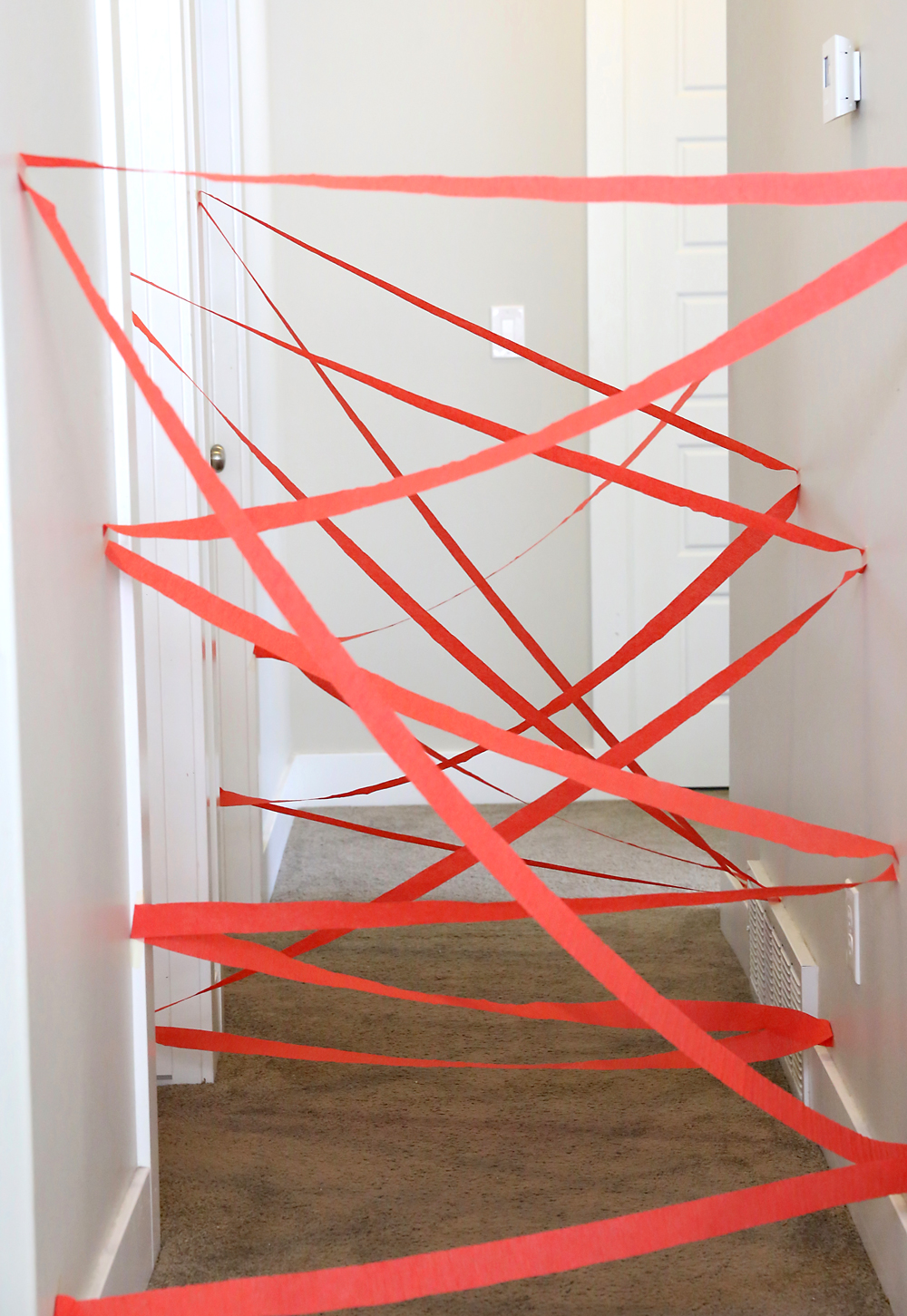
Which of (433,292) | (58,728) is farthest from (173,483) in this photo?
(433,292)

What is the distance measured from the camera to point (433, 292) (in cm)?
326

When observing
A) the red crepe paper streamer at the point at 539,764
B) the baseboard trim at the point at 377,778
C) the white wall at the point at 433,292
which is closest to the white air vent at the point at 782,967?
the red crepe paper streamer at the point at 539,764

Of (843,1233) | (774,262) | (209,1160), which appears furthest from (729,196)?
(209,1160)

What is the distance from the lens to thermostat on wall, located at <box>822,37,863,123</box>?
1311 millimetres

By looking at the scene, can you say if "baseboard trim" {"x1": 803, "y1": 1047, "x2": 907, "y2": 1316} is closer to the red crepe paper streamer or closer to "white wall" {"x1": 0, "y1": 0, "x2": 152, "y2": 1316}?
the red crepe paper streamer

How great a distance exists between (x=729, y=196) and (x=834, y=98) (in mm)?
620

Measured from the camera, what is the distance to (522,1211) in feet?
4.51

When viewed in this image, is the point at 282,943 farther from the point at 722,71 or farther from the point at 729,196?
the point at 722,71

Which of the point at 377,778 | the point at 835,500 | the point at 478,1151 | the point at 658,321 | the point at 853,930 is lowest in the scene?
the point at 478,1151

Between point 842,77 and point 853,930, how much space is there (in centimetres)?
97

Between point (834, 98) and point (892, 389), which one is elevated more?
point (834, 98)

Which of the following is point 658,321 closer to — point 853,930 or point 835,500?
point 835,500

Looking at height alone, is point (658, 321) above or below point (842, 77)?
above

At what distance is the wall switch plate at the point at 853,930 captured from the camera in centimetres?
138
